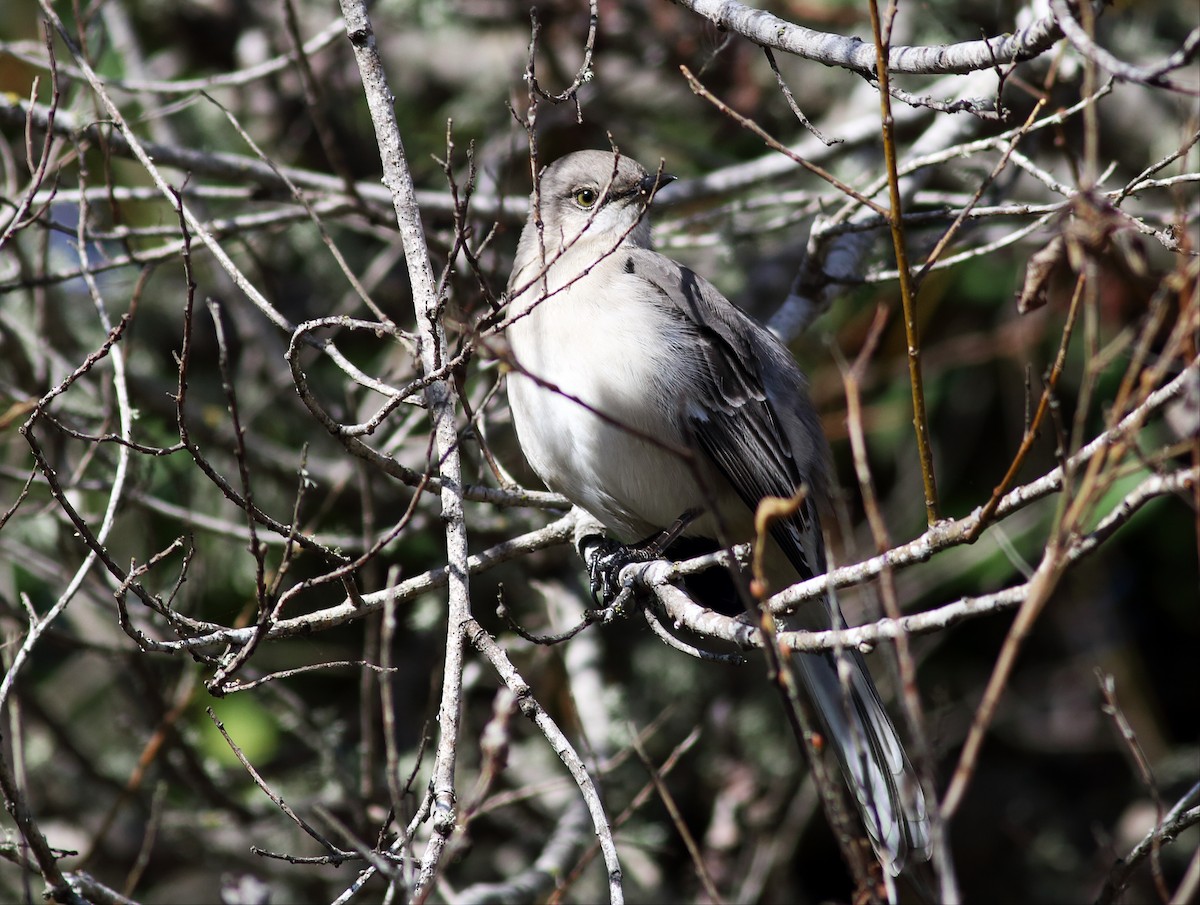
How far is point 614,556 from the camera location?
4.23m

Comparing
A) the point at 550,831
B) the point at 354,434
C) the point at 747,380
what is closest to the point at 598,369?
the point at 747,380

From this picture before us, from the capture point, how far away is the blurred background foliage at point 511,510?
5.19 m

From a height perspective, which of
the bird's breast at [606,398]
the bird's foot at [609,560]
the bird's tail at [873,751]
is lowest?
the bird's tail at [873,751]

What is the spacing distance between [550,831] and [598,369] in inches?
105

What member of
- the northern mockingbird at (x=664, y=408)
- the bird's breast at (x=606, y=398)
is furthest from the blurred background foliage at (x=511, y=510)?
the bird's breast at (x=606, y=398)

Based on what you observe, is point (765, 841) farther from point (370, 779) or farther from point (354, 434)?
point (354, 434)

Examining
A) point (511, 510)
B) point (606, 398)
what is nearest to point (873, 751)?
point (606, 398)

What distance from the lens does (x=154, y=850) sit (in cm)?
562

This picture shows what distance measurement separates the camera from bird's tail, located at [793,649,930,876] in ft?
12.0

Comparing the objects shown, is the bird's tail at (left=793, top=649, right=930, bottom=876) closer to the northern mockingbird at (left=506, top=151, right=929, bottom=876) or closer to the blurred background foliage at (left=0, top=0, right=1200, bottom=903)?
the northern mockingbird at (left=506, top=151, right=929, bottom=876)

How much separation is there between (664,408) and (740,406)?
0.38 m

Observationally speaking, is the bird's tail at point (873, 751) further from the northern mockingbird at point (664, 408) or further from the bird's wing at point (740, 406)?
the bird's wing at point (740, 406)

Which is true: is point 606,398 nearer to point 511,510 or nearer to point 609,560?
point 609,560

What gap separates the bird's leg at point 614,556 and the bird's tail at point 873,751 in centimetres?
60
